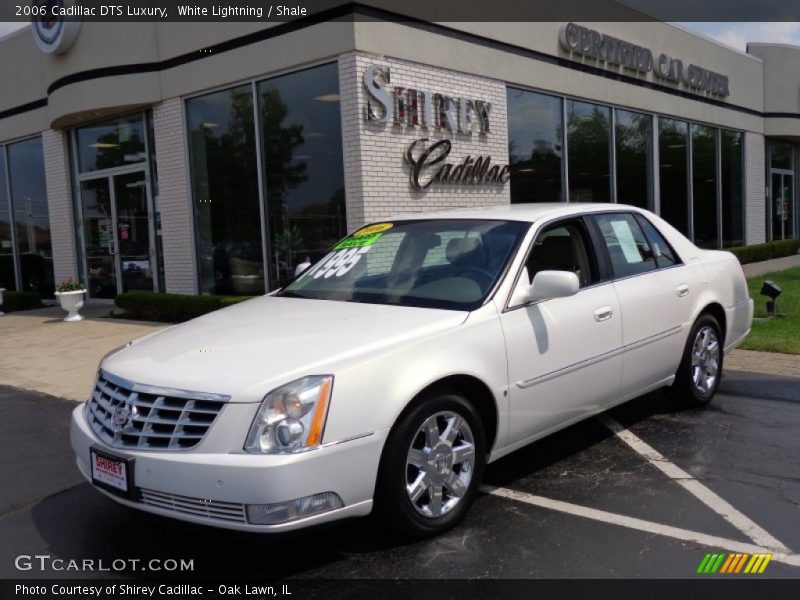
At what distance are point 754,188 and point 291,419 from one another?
22278 mm

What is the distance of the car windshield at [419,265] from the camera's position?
14.3 feet

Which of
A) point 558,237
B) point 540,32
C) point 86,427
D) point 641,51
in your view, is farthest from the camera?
point 641,51

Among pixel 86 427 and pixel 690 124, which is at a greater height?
pixel 690 124

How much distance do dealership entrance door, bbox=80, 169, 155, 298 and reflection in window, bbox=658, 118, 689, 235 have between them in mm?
11285

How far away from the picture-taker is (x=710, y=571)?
3.39 m

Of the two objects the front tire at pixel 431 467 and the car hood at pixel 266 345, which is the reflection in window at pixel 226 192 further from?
the front tire at pixel 431 467

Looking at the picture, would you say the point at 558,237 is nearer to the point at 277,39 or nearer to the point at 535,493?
the point at 535,493

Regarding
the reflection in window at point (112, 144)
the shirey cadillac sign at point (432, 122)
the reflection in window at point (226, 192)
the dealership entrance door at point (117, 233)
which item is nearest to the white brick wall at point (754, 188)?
the shirey cadillac sign at point (432, 122)

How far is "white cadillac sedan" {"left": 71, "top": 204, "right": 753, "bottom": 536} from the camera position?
10.7ft

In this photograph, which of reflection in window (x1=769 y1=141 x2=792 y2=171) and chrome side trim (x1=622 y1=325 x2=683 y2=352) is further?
reflection in window (x1=769 y1=141 x2=792 y2=171)

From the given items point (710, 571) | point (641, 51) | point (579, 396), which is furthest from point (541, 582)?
point (641, 51)

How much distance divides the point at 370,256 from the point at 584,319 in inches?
55.2

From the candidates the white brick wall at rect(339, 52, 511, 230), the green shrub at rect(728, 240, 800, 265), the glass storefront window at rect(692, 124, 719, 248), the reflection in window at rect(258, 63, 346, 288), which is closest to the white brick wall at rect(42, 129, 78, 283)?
the reflection in window at rect(258, 63, 346, 288)

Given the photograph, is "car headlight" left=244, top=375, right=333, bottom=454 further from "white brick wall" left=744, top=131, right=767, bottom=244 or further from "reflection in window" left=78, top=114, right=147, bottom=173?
"white brick wall" left=744, top=131, right=767, bottom=244
